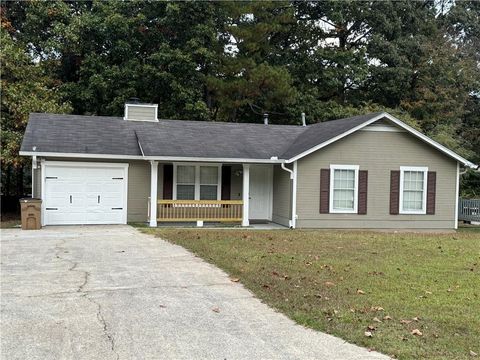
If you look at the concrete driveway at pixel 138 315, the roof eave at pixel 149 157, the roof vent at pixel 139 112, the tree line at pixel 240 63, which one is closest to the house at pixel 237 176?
the roof eave at pixel 149 157

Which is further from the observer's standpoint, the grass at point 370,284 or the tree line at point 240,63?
the tree line at point 240,63

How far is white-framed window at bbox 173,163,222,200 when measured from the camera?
18703 mm

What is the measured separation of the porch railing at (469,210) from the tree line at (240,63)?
17.0ft

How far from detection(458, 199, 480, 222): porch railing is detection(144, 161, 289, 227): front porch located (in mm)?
8013

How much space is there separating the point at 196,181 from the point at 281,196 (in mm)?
3199

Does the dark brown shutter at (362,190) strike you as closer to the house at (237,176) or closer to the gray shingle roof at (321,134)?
the house at (237,176)

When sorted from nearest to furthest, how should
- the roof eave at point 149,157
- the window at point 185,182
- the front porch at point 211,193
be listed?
1. the roof eave at point 149,157
2. the front porch at point 211,193
3. the window at point 185,182

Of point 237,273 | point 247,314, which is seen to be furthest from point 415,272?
point 247,314

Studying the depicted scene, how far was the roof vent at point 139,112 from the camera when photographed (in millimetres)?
20891

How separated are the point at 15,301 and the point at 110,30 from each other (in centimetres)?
2288

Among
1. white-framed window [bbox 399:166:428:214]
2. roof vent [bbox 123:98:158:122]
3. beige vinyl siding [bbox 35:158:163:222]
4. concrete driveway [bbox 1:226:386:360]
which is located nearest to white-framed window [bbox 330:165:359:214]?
white-framed window [bbox 399:166:428:214]

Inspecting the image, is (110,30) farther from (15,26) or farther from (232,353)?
(232,353)

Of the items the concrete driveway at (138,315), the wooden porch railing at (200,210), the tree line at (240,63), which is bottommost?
the concrete driveway at (138,315)

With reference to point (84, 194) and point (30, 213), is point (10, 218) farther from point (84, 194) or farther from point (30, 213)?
point (30, 213)
